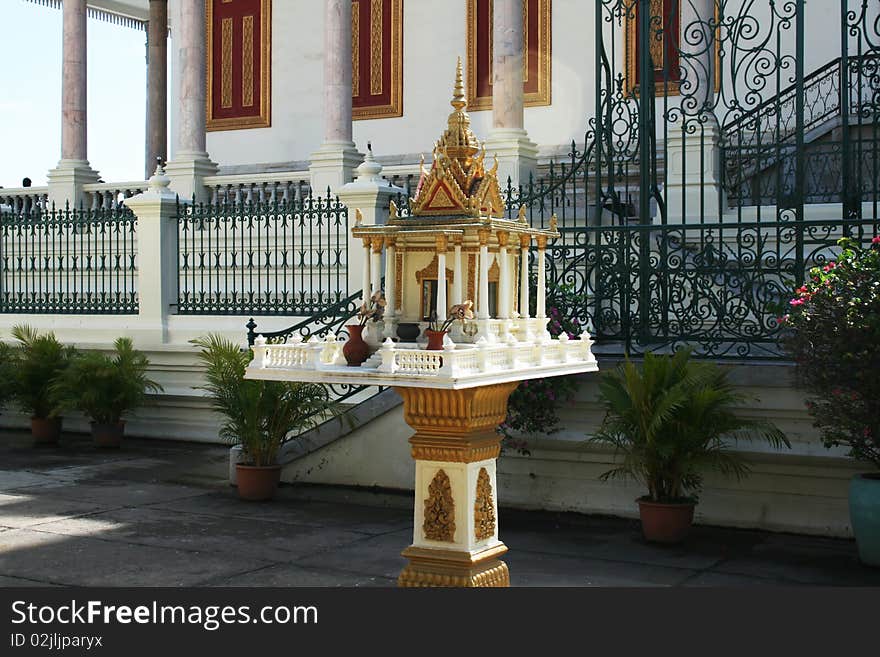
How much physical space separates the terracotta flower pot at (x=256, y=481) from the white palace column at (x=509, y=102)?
6.12m

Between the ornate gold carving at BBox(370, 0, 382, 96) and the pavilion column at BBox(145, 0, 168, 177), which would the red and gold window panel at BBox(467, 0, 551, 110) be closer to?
the ornate gold carving at BBox(370, 0, 382, 96)

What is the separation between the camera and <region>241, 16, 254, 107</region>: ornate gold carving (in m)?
23.6

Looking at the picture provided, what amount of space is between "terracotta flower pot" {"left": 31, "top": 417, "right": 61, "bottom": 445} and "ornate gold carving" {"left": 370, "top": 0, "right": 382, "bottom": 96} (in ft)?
32.5

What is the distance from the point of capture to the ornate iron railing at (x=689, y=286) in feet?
32.1

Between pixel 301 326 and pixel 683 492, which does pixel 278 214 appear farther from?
pixel 683 492

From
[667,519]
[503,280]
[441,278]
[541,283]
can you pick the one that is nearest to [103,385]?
[667,519]

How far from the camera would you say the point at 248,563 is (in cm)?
838

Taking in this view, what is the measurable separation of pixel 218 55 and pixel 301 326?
13.7 m

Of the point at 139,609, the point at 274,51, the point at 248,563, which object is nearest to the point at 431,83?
the point at 274,51

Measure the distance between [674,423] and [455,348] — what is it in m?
3.02

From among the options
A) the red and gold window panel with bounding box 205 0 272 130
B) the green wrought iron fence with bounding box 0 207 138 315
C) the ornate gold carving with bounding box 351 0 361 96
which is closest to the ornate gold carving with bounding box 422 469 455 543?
the green wrought iron fence with bounding box 0 207 138 315

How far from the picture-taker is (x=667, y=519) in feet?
29.7

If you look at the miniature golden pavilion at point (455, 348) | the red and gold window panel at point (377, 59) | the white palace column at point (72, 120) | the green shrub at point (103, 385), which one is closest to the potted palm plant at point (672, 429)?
the miniature golden pavilion at point (455, 348)

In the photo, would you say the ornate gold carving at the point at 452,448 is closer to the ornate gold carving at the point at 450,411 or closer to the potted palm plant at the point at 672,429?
the ornate gold carving at the point at 450,411
